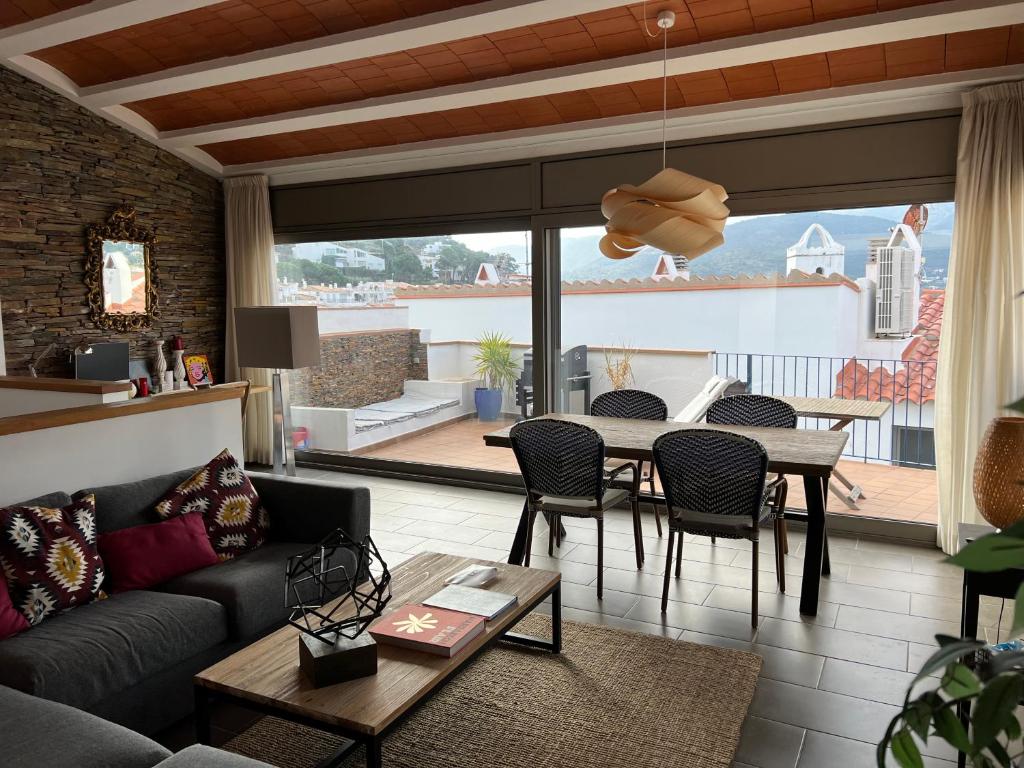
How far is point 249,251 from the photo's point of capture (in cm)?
697

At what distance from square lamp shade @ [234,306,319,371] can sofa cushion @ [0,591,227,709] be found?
1.93 m

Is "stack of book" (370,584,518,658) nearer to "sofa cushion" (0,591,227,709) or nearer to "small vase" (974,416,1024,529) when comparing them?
"sofa cushion" (0,591,227,709)

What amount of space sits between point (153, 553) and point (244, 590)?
433mm

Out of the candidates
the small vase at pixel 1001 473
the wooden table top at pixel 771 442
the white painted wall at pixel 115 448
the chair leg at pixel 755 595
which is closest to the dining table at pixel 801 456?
the wooden table top at pixel 771 442

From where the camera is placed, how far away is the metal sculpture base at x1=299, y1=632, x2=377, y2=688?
2.18m

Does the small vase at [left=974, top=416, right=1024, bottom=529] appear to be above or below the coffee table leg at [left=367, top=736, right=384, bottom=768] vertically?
above

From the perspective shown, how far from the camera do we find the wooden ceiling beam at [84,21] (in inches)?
159

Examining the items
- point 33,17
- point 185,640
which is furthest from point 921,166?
point 33,17

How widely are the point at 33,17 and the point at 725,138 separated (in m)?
4.25

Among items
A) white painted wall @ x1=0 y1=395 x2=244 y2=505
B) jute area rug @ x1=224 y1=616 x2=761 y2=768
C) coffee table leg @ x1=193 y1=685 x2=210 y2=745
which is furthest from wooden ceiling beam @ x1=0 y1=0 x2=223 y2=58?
jute area rug @ x1=224 y1=616 x2=761 y2=768

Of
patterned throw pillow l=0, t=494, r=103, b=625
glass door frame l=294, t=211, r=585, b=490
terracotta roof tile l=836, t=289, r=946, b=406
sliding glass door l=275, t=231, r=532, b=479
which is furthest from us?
sliding glass door l=275, t=231, r=532, b=479

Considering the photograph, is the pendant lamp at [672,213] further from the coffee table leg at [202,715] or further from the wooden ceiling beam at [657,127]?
the coffee table leg at [202,715]

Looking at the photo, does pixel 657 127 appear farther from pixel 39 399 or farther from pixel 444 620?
pixel 39 399

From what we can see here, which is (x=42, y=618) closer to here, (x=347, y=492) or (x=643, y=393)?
(x=347, y=492)
